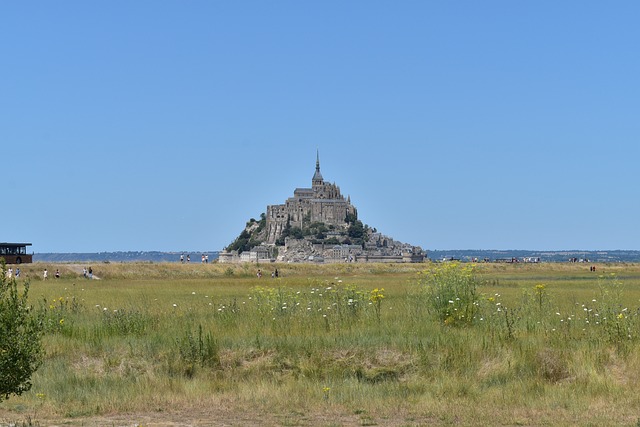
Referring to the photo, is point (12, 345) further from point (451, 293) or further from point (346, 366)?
point (451, 293)

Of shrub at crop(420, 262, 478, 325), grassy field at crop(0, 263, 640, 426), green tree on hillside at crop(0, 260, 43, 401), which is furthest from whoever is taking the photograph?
shrub at crop(420, 262, 478, 325)

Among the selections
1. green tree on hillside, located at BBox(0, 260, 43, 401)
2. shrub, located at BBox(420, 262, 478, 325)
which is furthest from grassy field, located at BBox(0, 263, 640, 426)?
green tree on hillside, located at BBox(0, 260, 43, 401)

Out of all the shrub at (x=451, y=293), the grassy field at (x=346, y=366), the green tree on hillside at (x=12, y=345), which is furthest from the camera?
the shrub at (x=451, y=293)

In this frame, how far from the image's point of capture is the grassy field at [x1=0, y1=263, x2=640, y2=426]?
14.5m

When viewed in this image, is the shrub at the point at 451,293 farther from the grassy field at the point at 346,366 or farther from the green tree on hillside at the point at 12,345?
the green tree on hillside at the point at 12,345

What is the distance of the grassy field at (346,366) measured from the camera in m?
14.5

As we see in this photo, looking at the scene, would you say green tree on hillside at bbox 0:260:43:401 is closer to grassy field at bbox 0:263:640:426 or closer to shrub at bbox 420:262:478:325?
grassy field at bbox 0:263:640:426

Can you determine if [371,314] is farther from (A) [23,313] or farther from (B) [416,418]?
(A) [23,313]

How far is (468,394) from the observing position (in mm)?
15555

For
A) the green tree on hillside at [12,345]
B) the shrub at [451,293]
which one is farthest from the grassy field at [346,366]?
the green tree on hillside at [12,345]

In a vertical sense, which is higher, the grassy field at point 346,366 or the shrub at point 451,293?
the shrub at point 451,293

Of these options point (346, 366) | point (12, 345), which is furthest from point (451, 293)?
point (12, 345)

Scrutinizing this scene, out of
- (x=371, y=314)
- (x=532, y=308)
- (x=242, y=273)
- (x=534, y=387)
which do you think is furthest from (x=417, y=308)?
(x=242, y=273)

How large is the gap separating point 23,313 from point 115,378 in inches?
176
